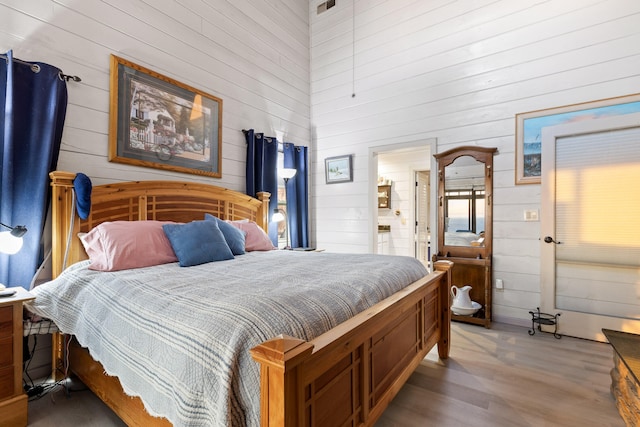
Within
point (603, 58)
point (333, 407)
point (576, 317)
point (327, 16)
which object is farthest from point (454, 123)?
point (333, 407)

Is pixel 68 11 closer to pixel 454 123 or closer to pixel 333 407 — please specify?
pixel 333 407

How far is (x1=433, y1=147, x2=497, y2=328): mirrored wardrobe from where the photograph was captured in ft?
10.7

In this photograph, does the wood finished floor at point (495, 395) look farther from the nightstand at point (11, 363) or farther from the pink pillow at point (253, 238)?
the pink pillow at point (253, 238)

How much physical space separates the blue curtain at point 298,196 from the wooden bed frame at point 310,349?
1.39 meters

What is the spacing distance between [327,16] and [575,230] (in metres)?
4.35

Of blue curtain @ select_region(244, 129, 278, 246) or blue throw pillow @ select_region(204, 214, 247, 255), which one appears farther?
blue curtain @ select_region(244, 129, 278, 246)

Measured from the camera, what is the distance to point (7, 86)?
1.94 metres

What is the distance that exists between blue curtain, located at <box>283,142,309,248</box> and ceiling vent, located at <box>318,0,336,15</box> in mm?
2218

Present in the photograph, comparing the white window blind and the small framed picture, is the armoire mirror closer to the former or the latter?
the white window blind

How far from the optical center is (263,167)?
379 centimetres

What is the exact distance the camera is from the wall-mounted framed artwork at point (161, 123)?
2545 mm

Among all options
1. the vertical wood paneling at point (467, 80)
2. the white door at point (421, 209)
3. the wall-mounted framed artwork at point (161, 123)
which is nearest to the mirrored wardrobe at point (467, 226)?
the vertical wood paneling at point (467, 80)

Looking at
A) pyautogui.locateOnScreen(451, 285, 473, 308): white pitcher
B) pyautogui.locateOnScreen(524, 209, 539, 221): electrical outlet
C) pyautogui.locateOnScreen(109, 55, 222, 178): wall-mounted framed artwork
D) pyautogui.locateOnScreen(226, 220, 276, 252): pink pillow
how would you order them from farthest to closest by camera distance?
pyautogui.locateOnScreen(451, 285, 473, 308): white pitcher → pyautogui.locateOnScreen(524, 209, 539, 221): electrical outlet → pyautogui.locateOnScreen(226, 220, 276, 252): pink pillow → pyautogui.locateOnScreen(109, 55, 222, 178): wall-mounted framed artwork

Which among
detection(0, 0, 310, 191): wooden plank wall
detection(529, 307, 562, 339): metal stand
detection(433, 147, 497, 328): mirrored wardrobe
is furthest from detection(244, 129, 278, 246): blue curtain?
detection(529, 307, 562, 339): metal stand
